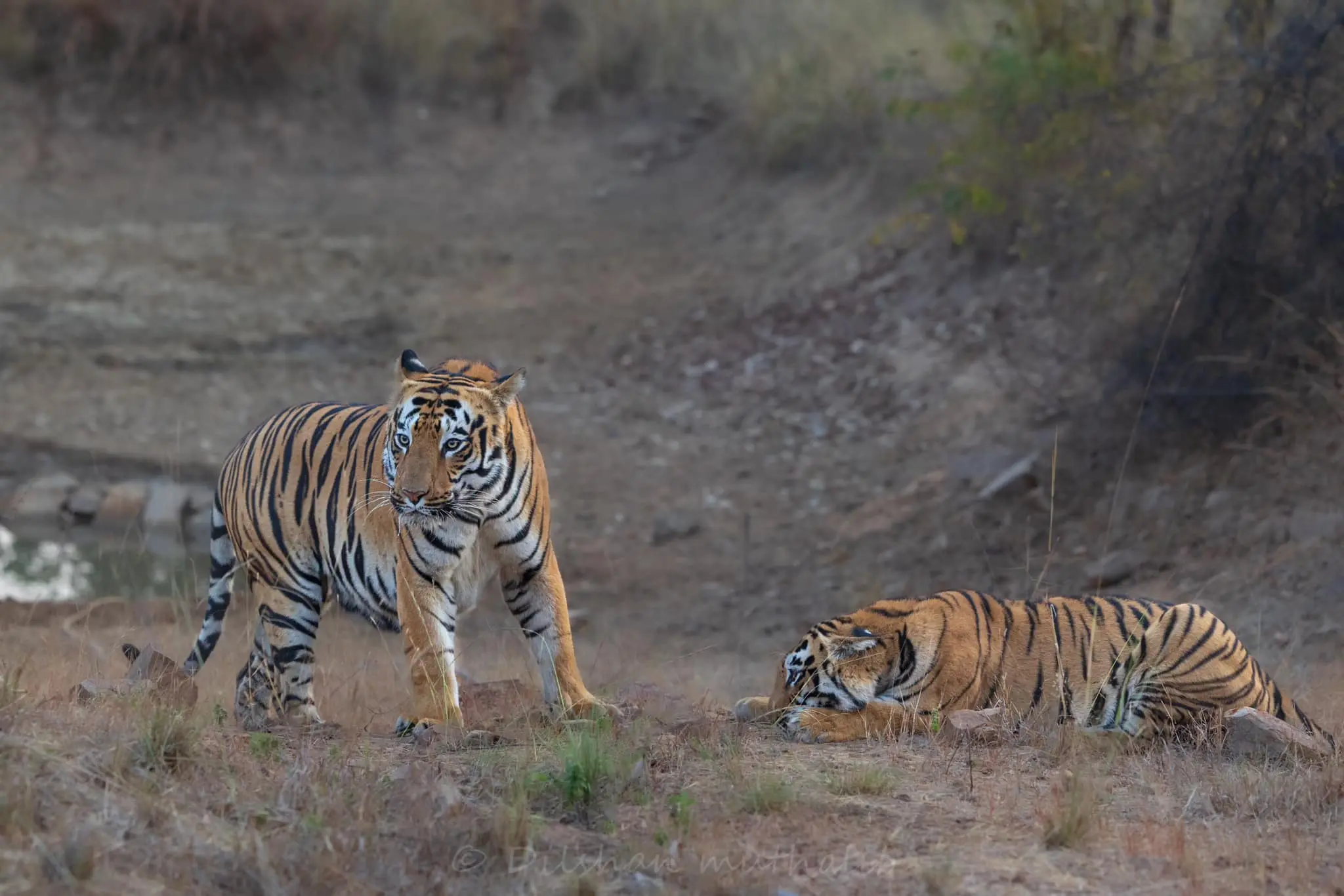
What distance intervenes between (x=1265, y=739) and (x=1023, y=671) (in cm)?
83

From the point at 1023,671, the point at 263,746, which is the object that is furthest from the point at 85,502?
the point at 1023,671

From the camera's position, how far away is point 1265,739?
5117 mm

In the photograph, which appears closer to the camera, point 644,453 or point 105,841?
point 105,841

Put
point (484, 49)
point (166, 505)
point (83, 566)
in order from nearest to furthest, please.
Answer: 1. point (83, 566)
2. point (166, 505)
3. point (484, 49)

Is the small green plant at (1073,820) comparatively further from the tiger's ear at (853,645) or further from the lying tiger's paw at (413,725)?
the lying tiger's paw at (413,725)

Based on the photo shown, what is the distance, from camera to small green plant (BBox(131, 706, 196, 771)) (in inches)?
170

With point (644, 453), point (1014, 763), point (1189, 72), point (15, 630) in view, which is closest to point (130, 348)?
point (644, 453)

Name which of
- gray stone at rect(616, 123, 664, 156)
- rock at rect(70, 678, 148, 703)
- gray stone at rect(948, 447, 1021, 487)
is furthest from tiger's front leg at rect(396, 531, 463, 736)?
gray stone at rect(616, 123, 664, 156)

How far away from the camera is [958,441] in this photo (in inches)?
444

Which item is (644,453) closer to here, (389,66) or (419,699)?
(419,699)

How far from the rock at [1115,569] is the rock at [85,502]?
6.80m

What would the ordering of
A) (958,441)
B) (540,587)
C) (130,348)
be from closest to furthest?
(540,587)
(958,441)
(130,348)

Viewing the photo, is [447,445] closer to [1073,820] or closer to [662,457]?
[1073,820]

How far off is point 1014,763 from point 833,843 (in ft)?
3.44
